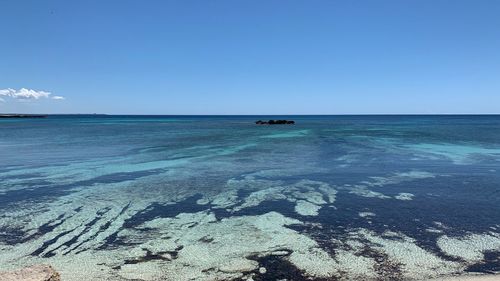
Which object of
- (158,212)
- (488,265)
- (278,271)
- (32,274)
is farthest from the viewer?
(158,212)

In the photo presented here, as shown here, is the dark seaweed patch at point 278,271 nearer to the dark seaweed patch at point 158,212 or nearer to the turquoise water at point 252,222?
the turquoise water at point 252,222

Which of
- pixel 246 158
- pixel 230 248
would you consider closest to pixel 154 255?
pixel 230 248

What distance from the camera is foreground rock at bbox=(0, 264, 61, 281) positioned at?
20.5 feet

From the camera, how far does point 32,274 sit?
6449mm

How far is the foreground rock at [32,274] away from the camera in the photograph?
626 cm

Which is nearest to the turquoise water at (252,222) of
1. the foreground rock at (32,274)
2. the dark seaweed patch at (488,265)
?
the dark seaweed patch at (488,265)

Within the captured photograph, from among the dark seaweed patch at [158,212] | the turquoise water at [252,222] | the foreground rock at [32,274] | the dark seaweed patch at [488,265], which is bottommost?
the dark seaweed patch at [158,212]

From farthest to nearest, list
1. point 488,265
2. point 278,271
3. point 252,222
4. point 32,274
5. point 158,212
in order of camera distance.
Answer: point 158,212, point 252,222, point 488,265, point 278,271, point 32,274

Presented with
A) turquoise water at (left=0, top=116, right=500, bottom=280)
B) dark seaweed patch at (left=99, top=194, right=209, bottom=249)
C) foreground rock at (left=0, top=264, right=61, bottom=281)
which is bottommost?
dark seaweed patch at (left=99, top=194, right=209, bottom=249)

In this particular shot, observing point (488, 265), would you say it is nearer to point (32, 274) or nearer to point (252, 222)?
point (252, 222)

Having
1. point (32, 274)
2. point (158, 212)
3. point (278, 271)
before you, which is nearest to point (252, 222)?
point (158, 212)

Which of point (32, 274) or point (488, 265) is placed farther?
point (488, 265)

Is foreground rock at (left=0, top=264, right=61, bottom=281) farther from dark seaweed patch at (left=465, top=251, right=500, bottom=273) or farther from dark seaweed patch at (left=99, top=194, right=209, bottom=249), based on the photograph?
dark seaweed patch at (left=465, top=251, right=500, bottom=273)

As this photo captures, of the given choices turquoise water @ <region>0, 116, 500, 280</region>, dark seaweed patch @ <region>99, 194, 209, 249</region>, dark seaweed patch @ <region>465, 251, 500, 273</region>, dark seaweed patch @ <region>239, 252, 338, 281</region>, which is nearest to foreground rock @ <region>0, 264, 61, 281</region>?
turquoise water @ <region>0, 116, 500, 280</region>
